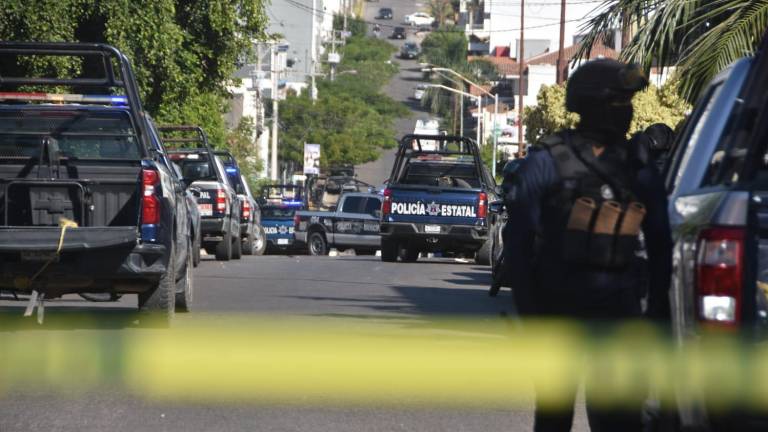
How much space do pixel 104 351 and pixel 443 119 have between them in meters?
106

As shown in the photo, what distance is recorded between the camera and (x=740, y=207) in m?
4.82

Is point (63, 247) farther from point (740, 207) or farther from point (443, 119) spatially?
point (443, 119)

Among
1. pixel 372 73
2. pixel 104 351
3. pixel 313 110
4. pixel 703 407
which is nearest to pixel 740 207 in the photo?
pixel 703 407

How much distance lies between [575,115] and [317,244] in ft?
37.2

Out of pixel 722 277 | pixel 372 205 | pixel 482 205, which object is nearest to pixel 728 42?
pixel 722 277

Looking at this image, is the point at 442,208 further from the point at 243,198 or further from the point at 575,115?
the point at 575,115

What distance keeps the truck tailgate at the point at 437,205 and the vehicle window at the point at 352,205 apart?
936cm

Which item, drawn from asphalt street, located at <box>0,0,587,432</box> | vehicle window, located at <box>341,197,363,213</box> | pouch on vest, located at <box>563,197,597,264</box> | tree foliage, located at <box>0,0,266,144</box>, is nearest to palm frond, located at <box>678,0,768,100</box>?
asphalt street, located at <box>0,0,587,432</box>

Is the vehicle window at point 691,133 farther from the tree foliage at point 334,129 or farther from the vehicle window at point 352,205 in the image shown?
the tree foliage at point 334,129

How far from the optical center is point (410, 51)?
491 feet

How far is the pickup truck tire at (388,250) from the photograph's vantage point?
26375mm

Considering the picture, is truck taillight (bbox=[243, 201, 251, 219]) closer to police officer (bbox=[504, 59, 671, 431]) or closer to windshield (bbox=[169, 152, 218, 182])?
windshield (bbox=[169, 152, 218, 182])

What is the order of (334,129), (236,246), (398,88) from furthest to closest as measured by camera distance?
(398,88)
(334,129)
(236,246)

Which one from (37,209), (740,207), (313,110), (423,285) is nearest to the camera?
(740,207)
